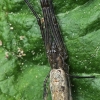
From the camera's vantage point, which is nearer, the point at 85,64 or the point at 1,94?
the point at 85,64

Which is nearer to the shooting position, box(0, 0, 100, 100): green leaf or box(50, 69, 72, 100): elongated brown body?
box(0, 0, 100, 100): green leaf

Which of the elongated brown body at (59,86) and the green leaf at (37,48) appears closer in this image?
the green leaf at (37,48)

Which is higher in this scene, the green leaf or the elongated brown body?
the green leaf

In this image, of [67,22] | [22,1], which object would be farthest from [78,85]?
[22,1]

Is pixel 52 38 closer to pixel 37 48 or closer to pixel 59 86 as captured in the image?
pixel 37 48

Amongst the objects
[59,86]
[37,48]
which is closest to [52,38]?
[37,48]

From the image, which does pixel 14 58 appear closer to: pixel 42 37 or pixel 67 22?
pixel 42 37
